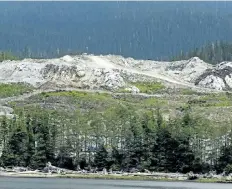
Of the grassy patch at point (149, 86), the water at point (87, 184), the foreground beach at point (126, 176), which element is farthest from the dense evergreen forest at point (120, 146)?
the grassy patch at point (149, 86)

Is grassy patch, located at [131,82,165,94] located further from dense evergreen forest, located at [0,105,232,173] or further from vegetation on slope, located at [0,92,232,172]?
dense evergreen forest, located at [0,105,232,173]

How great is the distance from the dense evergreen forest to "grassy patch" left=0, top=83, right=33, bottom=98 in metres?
65.4

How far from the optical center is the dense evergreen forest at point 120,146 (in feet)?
356

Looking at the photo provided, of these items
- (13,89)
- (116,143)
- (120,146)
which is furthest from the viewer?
(13,89)

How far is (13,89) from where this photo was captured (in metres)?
184

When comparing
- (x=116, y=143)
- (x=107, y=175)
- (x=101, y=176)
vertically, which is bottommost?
(x=101, y=176)

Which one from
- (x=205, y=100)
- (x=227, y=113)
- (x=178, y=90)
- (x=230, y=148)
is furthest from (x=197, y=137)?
(x=178, y=90)

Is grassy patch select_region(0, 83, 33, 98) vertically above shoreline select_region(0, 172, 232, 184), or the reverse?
grassy patch select_region(0, 83, 33, 98)

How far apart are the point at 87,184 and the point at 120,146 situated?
913 inches

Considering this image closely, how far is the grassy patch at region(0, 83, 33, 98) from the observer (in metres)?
181

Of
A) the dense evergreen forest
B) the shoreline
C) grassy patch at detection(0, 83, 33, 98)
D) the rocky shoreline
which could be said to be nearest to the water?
the shoreline

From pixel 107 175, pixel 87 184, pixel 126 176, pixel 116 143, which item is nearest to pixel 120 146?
pixel 116 143

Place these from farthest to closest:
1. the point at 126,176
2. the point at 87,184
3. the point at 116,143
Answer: the point at 116,143 → the point at 126,176 → the point at 87,184

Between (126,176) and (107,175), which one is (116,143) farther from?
(107,175)
